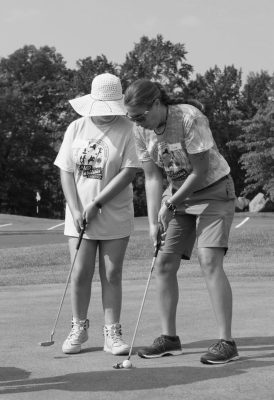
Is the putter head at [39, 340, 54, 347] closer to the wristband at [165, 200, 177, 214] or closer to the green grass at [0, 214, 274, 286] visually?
the wristband at [165, 200, 177, 214]

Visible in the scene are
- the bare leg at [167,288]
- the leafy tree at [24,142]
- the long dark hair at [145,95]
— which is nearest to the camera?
the long dark hair at [145,95]

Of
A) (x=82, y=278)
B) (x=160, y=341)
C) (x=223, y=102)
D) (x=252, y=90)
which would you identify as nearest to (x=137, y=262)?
(x=82, y=278)

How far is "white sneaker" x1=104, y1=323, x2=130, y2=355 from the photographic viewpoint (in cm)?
526

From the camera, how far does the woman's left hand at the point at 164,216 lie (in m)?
5.22

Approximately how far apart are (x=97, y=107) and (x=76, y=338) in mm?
1542

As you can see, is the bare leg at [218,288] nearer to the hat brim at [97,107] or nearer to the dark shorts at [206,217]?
the dark shorts at [206,217]

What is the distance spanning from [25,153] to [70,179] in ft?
191

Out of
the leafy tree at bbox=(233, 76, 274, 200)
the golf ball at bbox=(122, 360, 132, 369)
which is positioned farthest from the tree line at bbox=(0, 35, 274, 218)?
the golf ball at bbox=(122, 360, 132, 369)

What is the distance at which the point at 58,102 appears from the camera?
229ft

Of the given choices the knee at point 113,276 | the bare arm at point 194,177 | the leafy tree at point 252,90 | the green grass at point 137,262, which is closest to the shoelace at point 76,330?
the knee at point 113,276

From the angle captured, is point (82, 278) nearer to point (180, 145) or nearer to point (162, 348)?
point (162, 348)

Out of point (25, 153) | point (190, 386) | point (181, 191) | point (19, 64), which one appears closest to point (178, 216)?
point (181, 191)

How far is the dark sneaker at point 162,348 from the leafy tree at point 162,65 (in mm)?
61647

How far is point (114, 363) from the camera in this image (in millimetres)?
4973
